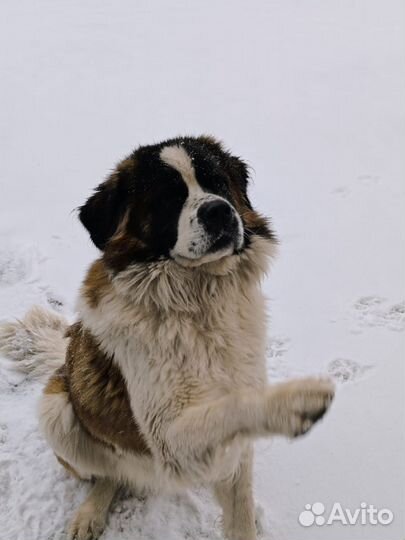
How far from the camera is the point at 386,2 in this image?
11.6 metres

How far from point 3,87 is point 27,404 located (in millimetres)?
6864

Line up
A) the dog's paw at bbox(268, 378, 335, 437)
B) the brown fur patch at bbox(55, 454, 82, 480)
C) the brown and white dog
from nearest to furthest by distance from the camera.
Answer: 1. the dog's paw at bbox(268, 378, 335, 437)
2. the brown and white dog
3. the brown fur patch at bbox(55, 454, 82, 480)

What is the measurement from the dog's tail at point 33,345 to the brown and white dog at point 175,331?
0.89 metres

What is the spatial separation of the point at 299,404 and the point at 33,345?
2310 millimetres

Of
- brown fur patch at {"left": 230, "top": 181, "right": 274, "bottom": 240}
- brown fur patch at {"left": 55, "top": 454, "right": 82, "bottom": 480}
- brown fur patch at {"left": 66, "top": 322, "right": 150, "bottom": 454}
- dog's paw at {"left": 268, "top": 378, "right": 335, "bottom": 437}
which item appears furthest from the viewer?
brown fur patch at {"left": 55, "top": 454, "right": 82, "bottom": 480}

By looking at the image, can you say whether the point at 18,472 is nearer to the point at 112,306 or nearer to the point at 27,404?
the point at 27,404

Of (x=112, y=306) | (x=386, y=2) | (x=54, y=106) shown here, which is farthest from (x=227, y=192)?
(x=386, y=2)

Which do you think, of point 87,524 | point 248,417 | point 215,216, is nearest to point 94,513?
point 87,524

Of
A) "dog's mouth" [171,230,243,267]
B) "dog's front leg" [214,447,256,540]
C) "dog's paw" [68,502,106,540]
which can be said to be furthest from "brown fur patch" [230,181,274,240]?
"dog's paw" [68,502,106,540]

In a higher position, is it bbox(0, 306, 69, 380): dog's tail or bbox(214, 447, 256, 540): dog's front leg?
bbox(0, 306, 69, 380): dog's tail

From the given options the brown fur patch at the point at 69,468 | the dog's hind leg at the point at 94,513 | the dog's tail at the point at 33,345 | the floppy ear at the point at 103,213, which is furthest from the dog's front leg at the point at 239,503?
the dog's tail at the point at 33,345

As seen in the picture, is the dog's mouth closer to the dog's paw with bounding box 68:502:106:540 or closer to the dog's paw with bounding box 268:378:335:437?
the dog's paw with bounding box 268:378:335:437

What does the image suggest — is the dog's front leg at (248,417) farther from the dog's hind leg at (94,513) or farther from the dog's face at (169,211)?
the dog's hind leg at (94,513)

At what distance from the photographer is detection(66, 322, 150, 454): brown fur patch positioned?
2.74 meters
